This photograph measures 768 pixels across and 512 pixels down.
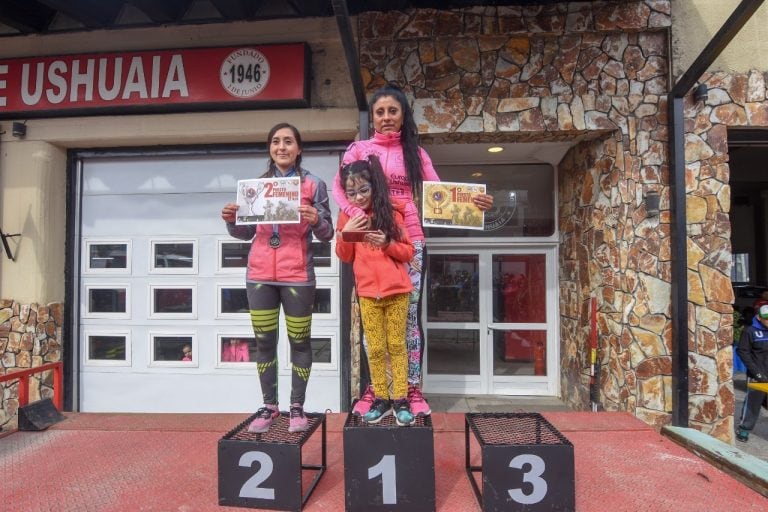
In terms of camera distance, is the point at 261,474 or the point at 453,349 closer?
the point at 261,474

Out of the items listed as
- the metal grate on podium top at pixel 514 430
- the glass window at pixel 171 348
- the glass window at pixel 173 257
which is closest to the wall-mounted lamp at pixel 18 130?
the glass window at pixel 173 257

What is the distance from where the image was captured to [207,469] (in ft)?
7.15

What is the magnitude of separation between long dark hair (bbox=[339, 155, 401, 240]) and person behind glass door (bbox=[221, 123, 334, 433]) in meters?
0.28

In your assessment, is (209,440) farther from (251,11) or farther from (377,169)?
(251,11)

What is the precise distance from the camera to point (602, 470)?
7.03 ft

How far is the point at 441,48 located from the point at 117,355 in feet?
14.8

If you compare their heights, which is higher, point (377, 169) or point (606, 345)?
point (377, 169)

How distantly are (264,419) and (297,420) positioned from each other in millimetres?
173

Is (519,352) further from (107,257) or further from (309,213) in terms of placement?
(107,257)

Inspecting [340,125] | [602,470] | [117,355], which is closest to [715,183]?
[602,470]

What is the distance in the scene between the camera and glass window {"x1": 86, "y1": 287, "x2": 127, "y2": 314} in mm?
4711

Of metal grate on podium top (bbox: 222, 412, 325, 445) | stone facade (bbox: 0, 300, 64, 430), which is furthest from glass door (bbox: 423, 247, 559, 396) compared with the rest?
stone facade (bbox: 0, 300, 64, 430)

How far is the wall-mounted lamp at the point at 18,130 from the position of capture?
433 centimetres

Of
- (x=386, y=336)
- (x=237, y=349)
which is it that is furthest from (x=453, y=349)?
(x=386, y=336)
